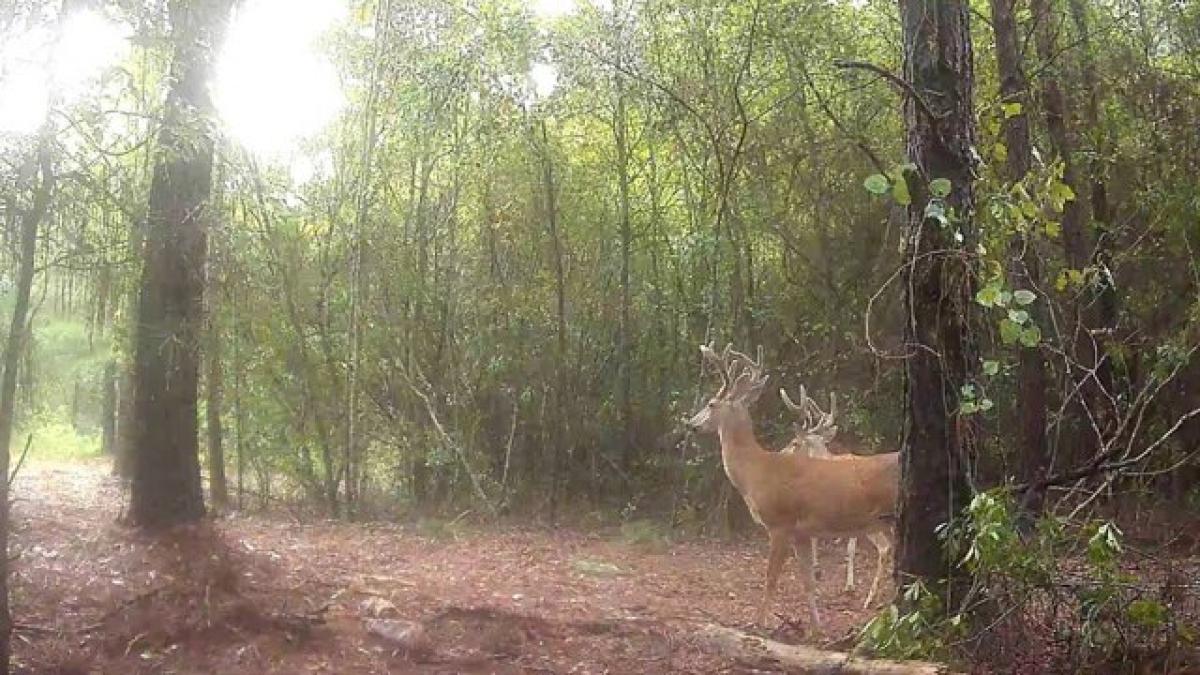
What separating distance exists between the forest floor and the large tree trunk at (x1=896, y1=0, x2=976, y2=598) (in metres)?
1.48

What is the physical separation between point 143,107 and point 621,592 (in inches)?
189

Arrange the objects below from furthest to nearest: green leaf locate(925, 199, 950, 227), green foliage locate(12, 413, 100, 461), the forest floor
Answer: green foliage locate(12, 413, 100, 461)
the forest floor
green leaf locate(925, 199, 950, 227)

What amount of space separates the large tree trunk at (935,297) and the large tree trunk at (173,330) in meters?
4.61

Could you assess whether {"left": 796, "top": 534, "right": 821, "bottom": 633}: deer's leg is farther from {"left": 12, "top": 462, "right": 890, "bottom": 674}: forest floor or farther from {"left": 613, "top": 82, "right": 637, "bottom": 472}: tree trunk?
{"left": 613, "top": 82, "right": 637, "bottom": 472}: tree trunk

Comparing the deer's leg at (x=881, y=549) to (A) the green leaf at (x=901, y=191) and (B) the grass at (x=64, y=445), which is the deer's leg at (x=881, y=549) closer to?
(A) the green leaf at (x=901, y=191)

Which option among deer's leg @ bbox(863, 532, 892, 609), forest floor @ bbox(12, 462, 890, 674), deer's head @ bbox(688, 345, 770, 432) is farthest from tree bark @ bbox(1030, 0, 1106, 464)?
deer's head @ bbox(688, 345, 770, 432)

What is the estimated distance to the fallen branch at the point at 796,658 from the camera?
5551mm

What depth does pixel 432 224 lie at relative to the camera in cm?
1461

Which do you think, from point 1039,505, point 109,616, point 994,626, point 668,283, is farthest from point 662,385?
point 994,626

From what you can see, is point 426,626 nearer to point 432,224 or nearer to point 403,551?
point 403,551

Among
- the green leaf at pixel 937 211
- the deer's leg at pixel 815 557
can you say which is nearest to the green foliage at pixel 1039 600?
the green leaf at pixel 937 211

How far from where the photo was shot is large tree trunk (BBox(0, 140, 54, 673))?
5.59 m

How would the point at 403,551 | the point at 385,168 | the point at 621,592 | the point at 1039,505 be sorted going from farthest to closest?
the point at 385,168, the point at 403,551, the point at 621,592, the point at 1039,505

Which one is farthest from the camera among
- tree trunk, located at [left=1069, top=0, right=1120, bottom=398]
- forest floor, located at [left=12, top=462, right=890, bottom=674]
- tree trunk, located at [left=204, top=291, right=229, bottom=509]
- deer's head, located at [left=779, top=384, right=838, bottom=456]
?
tree trunk, located at [left=204, top=291, right=229, bottom=509]
